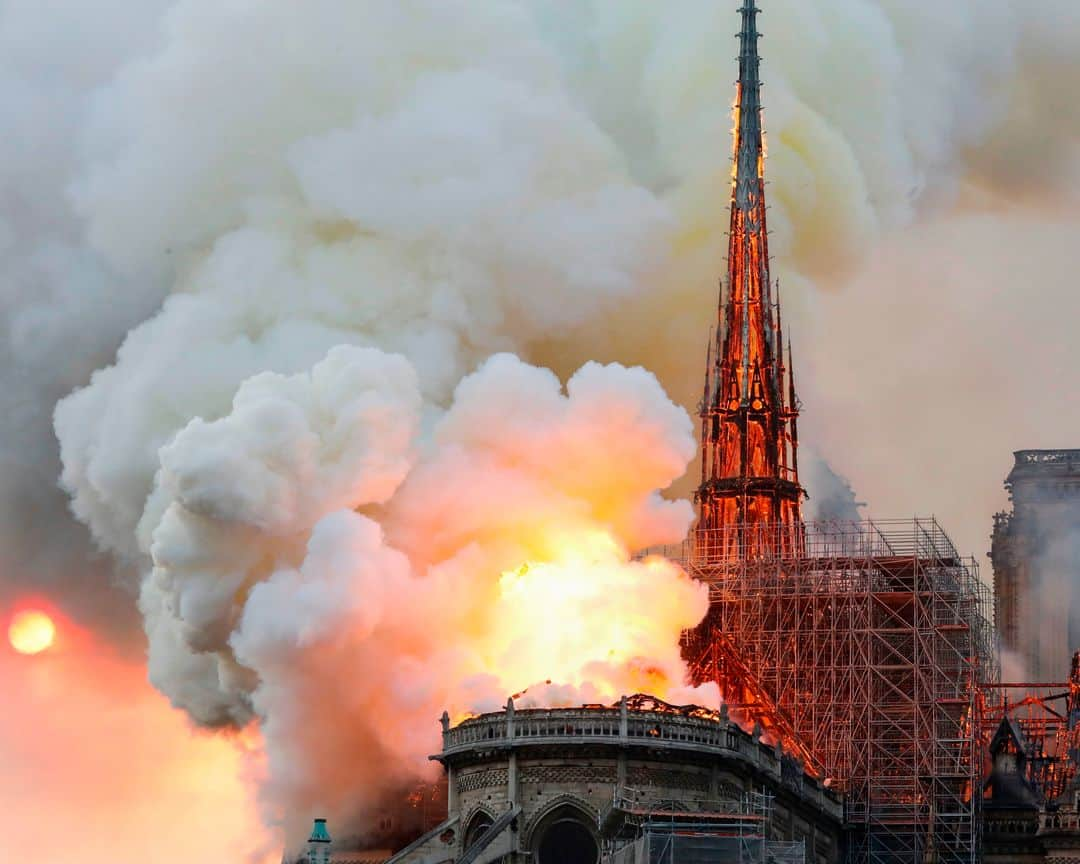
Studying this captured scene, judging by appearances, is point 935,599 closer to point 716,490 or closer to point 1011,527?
point 716,490

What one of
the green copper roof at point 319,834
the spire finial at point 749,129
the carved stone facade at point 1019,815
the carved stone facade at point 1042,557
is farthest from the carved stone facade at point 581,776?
the carved stone facade at point 1042,557

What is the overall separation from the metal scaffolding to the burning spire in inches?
297

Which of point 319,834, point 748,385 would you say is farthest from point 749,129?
point 319,834

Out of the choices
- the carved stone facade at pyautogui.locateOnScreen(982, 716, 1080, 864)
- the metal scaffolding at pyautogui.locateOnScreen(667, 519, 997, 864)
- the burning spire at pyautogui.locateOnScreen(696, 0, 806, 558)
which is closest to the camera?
the metal scaffolding at pyautogui.locateOnScreen(667, 519, 997, 864)

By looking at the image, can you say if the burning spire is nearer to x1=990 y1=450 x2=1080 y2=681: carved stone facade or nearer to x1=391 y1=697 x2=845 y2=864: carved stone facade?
x1=990 y1=450 x2=1080 y2=681: carved stone facade

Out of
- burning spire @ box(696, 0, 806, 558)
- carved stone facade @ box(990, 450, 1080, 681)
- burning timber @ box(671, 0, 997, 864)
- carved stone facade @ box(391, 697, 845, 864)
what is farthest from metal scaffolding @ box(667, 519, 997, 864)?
carved stone facade @ box(990, 450, 1080, 681)

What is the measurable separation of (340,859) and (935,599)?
27363 mm

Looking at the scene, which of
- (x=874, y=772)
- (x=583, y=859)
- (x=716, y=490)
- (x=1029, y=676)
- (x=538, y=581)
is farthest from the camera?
(x=1029, y=676)

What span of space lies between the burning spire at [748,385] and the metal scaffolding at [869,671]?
7.53m

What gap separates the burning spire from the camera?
12800 centimetres

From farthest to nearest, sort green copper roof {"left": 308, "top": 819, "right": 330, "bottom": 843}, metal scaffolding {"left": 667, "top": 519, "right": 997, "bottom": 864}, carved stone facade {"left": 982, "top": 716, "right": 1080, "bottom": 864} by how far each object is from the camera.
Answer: carved stone facade {"left": 982, "top": 716, "right": 1080, "bottom": 864} → metal scaffolding {"left": 667, "top": 519, "right": 997, "bottom": 864} → green copper roof {"left": 308, "top": 819, "right": 330, "bottom": 843}

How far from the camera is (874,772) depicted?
115062 mm

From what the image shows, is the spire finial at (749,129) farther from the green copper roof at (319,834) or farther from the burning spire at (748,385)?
the green copper roof at (319,834)

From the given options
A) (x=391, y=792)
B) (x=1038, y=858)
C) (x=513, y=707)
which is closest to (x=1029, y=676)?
(x=1038, y=858)
